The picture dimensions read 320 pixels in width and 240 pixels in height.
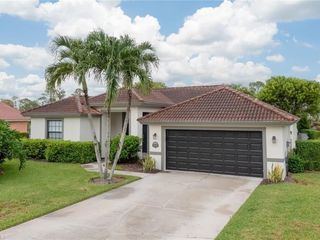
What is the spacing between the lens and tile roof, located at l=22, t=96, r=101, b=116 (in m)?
18.7

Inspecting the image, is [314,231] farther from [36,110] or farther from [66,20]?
[36,110]

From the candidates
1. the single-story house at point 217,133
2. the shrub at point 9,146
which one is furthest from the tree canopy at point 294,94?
the shrub at point 9,146

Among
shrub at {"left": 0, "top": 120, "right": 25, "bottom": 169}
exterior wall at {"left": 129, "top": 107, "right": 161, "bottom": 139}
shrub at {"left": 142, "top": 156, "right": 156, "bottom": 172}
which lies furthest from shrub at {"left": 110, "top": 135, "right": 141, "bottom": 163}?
shrub at {"left": 0, "top": 120, "right": 25, "bottom": 169}

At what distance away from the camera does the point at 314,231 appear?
255 inches

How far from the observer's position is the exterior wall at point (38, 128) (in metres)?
19.8

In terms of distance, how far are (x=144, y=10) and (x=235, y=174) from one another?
10.4 m

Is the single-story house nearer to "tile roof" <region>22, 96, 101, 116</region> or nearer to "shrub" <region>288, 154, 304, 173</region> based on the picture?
"tile roof" <region>22, 96, 101, 116</region>

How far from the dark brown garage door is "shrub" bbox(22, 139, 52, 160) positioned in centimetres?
820

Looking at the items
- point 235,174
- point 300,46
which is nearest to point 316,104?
point 300,46

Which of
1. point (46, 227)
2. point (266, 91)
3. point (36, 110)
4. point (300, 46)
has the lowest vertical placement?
point (46, 227)

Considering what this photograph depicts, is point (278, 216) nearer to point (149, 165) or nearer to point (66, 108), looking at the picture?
point (149, 165)

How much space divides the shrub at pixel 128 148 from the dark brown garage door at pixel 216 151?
2.40 metres

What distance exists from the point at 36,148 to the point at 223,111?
38.4ft

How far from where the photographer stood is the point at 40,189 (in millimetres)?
10758
